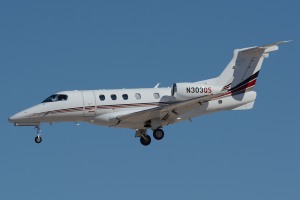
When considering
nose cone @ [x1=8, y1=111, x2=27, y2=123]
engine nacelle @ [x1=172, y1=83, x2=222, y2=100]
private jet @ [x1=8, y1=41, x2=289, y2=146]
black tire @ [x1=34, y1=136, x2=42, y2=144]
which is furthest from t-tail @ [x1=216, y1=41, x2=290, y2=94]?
nose cone @ [x1=8, y1=111, x2=27, y2=123]

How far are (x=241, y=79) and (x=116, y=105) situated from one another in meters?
7.13

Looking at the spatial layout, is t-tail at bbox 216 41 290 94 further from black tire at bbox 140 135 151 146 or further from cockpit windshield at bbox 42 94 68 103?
cockpit windshield at bbox 42 94 68 103

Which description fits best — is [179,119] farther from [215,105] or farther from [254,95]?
[254,95]

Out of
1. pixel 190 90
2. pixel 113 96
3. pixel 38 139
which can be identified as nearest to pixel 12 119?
pixel 38 139

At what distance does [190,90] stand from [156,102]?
1913 millimetres

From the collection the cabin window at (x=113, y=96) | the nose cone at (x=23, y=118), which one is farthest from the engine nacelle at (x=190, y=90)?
the nose cone at (x=23, y=118)

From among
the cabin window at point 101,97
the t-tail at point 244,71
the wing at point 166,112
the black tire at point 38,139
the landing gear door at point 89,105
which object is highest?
the t-tail at point 244,71

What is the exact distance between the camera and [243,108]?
3659 centimetres

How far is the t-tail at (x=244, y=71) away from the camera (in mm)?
36719

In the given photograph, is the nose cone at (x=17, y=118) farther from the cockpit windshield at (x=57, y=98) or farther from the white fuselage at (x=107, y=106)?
the cockpit windshield at (x=57, y=98)

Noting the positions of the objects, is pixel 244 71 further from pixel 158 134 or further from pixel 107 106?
pixel 107 106

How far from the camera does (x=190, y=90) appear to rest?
1398 inches

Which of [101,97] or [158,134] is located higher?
[101,97]

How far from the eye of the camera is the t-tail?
120ft
